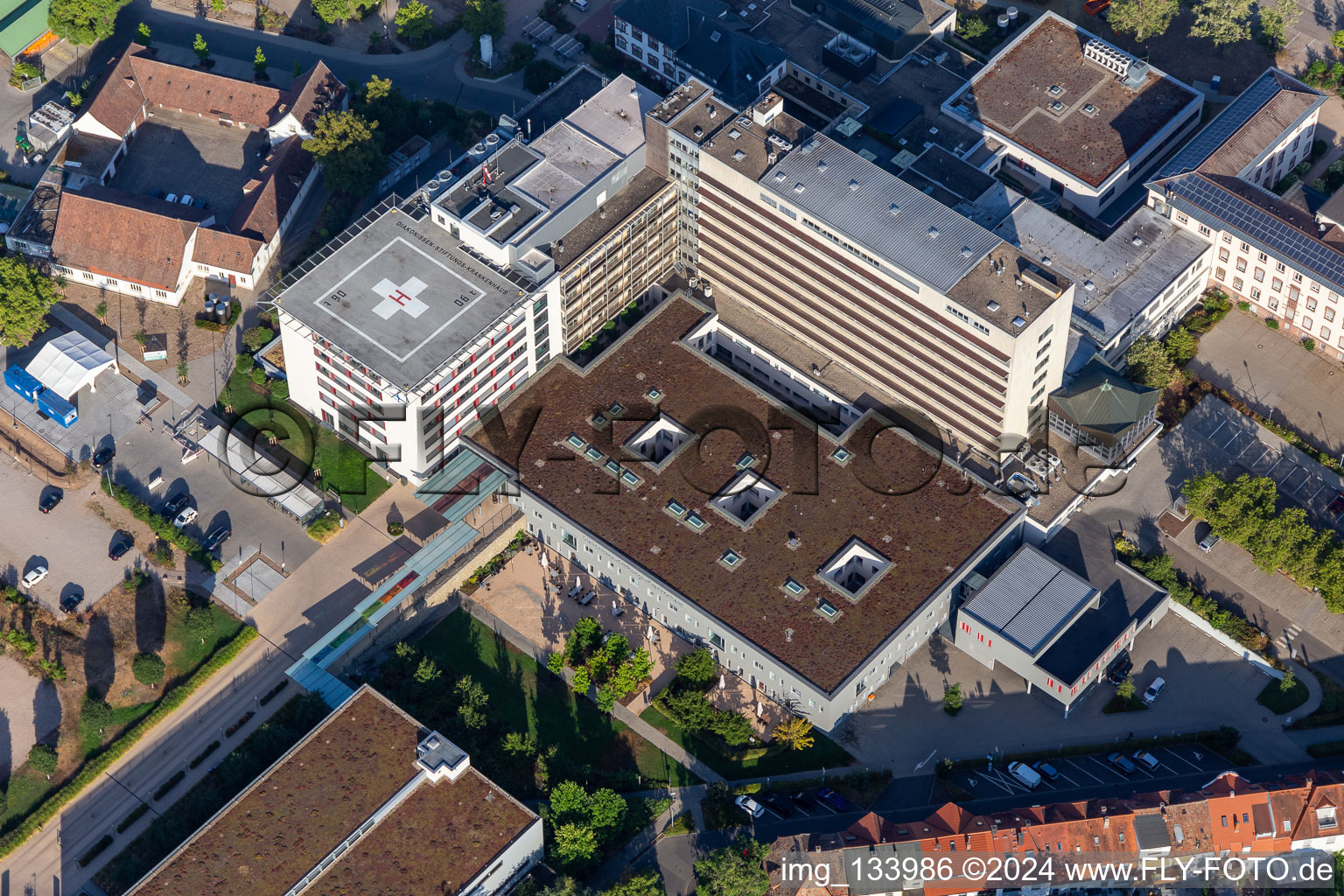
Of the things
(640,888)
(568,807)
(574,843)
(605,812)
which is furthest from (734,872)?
(568,807)

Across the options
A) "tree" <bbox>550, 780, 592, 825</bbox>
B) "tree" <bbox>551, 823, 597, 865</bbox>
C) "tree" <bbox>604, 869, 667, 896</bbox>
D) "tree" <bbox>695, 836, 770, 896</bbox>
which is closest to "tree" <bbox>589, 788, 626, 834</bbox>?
"tree" <bbox>550, 780, 592, 825</bbox>

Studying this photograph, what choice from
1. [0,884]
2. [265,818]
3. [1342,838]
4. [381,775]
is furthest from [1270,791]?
[0,884]

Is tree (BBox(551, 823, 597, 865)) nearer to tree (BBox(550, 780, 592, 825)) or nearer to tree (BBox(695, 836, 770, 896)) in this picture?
tree (BBox(550, 780, 592, 825))

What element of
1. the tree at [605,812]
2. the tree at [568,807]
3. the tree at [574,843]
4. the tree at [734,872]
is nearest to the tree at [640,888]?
the tree at [734,872]

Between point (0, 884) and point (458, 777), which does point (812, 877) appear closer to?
point (458, 777)

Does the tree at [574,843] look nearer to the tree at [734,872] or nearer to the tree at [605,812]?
the tree at [605,812]

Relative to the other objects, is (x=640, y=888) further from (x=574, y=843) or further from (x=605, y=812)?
(x=605, y=812)
